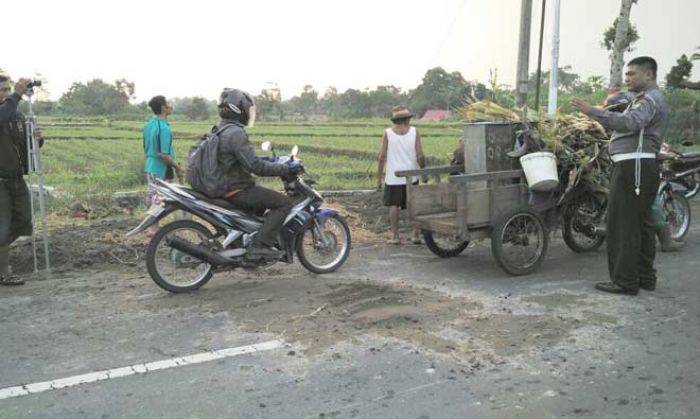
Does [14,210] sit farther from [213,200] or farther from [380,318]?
[380,318]

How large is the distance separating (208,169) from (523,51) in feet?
25.0

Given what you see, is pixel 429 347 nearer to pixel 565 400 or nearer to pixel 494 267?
pixel 565 400

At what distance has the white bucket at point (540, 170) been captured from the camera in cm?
605

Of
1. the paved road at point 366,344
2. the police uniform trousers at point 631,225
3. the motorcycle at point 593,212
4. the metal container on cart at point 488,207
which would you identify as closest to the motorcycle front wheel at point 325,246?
the paved road at point 366,344

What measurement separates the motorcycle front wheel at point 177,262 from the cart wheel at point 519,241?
272 cm

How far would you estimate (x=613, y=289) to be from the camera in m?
5.39

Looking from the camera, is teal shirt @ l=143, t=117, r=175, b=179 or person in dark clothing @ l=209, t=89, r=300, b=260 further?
teal shirt @ l=143, t=117, r=175, b=179

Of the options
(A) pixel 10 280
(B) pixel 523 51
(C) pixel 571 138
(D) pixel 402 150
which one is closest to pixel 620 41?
(B) pixel 523 51

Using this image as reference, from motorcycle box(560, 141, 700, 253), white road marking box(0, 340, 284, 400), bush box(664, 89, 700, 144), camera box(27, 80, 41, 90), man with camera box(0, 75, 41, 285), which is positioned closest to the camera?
white road marking box(0, 340, 284, 400)

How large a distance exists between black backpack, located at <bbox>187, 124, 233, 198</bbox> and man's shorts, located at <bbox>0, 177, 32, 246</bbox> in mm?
1821

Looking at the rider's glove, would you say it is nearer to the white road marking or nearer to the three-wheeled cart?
the three-wheeled cart

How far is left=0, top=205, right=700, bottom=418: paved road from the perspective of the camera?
342 cm

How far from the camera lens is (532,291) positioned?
5516 mm

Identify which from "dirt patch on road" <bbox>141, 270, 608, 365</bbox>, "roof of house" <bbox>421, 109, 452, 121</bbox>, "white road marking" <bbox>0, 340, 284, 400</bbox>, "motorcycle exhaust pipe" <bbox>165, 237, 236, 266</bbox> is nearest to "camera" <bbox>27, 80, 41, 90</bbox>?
"motorcycle exhaust pipe" <bbox>165, 237, 236, 266</bbox>
